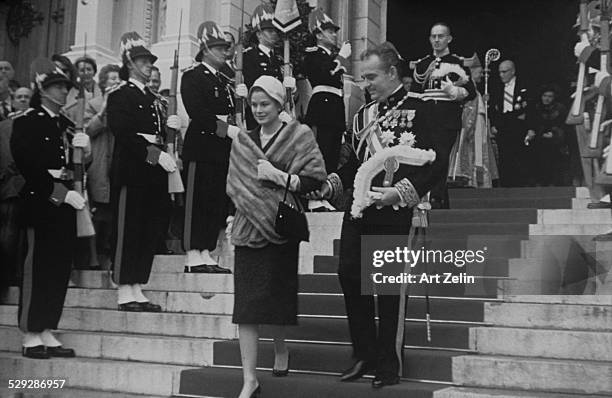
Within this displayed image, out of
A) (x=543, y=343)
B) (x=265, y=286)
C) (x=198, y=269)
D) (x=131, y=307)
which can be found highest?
(x=198, y=269)

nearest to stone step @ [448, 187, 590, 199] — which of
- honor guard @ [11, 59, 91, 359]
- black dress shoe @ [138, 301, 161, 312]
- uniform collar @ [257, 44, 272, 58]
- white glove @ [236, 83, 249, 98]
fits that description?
uniform collar @ [257, 44, 272, 58]

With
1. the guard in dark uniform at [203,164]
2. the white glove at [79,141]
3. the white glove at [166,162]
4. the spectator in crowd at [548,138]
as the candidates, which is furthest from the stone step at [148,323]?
the spectator in crowd at [548,138]

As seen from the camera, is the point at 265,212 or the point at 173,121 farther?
the point at 173,121

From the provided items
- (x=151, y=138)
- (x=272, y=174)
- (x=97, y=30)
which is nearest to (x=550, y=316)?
(x=272, y=174)

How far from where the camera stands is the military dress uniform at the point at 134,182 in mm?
6184

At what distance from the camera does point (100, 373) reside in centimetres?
550

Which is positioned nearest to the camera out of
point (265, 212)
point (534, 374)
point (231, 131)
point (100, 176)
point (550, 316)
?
point (534, 374)

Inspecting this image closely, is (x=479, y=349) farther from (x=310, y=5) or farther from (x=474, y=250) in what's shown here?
(x=310, y=5)

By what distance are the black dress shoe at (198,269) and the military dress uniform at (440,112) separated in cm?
170

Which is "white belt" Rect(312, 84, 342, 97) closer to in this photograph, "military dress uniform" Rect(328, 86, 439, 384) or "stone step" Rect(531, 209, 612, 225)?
"stone step" Rect(531, 209, 612, 225)

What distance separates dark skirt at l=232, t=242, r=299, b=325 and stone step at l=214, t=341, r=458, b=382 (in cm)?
41

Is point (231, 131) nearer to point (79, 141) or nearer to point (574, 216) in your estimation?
point (79, 141)

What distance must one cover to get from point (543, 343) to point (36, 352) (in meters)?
3.23

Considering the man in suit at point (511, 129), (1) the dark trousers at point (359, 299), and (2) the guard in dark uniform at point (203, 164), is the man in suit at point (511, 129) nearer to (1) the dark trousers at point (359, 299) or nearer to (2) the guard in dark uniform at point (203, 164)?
(2) the guard in dark uniform at point (203, 164)
